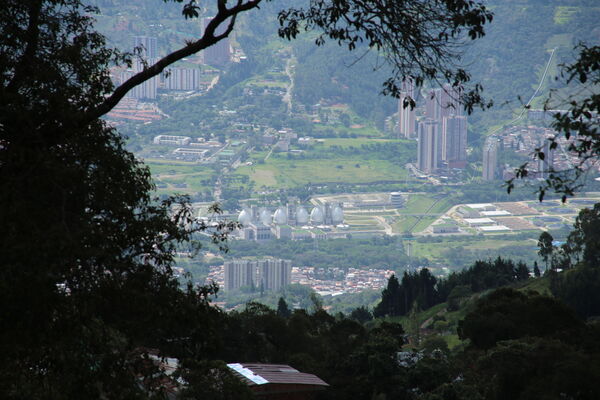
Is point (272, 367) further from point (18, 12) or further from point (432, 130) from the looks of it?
point (432, 130)

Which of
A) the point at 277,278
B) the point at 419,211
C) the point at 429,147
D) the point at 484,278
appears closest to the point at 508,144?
the point at 429,147

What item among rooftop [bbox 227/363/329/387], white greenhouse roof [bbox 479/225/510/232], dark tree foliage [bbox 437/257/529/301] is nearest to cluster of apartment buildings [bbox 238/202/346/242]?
white greenhouse roof [bbox 479/225/510/232]

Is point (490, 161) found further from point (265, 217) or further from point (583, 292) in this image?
point (583, 292)

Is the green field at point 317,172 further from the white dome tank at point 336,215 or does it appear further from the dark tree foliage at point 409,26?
the dark tree foliage at point 409,26

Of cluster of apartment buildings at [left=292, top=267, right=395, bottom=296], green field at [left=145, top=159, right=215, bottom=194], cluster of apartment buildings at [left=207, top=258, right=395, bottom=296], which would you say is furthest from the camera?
green field at [left=145, top=159, right=215, bottom=194]

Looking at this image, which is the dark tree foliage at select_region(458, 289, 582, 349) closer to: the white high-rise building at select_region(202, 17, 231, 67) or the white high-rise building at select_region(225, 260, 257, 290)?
the white high-rise building at select_region(225, 260, 257, 290)

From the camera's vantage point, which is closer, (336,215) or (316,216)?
(336,215)
